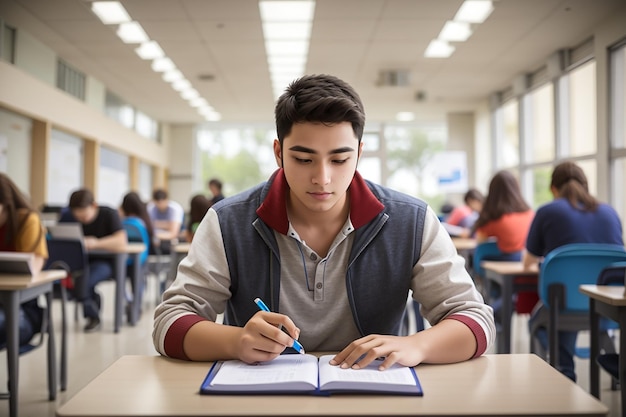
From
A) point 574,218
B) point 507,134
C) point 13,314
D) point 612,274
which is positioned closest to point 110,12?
point 13,314

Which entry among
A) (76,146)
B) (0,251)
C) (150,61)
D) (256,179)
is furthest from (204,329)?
(256,179)

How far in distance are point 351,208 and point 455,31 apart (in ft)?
17.6

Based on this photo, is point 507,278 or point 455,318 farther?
point 507,278

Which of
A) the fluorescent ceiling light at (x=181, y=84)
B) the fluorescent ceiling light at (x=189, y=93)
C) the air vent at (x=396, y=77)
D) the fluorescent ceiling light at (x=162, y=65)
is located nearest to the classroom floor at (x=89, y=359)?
the fluorescent ceiling light at (x=162, y=65)

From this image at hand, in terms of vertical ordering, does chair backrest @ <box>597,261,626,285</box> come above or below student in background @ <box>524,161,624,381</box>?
below

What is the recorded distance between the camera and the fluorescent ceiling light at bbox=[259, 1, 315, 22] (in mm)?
5352

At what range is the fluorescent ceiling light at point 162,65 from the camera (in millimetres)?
7258

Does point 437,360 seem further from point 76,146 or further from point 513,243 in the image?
point 76,146

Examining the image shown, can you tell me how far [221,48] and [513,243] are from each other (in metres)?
4.16

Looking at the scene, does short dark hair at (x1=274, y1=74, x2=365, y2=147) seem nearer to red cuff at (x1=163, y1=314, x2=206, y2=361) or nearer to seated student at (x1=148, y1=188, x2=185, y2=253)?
red cuff at (x1=163, y1=314, x2=206, y2=361)

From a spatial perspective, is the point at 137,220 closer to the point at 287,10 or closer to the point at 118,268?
the point at 118,268

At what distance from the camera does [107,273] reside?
4.73m

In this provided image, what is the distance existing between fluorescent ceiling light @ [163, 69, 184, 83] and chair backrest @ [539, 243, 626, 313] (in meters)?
6.16

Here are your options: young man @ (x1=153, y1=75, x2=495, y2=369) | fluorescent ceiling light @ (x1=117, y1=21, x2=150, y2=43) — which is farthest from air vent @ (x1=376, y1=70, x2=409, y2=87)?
young man @ (x1=153, y1=75, x2=495, y2=369)
